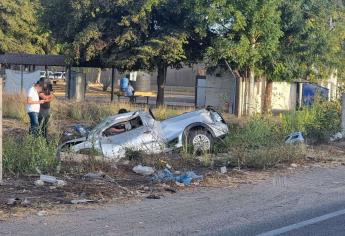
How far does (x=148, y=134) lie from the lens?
15117mm

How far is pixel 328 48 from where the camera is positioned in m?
30.4

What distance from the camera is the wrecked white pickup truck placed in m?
14.2

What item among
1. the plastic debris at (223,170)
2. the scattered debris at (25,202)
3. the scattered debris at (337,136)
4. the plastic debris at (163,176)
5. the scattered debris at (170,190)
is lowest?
the scattered debris at (25,202)

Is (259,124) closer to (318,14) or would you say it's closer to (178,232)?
(178,232)

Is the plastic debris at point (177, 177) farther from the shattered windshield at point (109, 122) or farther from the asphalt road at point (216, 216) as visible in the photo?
the shattered windshield at point (109, 122)

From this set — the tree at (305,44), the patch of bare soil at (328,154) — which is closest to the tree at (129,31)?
the tree at (305,44)

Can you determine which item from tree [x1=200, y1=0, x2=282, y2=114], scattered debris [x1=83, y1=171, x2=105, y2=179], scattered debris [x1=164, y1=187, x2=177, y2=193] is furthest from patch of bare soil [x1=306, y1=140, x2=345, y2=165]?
tree [x1=200, y1=0, x2=282, y2=114]

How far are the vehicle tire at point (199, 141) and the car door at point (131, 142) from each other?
924mm

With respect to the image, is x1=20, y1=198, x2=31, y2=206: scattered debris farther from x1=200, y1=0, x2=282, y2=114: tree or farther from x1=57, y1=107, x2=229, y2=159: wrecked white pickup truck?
x1=200, y1=0, x2=282, y2=114: tree

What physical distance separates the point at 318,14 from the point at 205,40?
5506 mm

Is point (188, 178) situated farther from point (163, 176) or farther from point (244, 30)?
point (244, 30)

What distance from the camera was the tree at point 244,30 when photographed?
90.4 feet

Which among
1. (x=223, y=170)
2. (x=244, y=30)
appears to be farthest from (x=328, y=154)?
(x=244, y=30)

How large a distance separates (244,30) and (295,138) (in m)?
12.6
